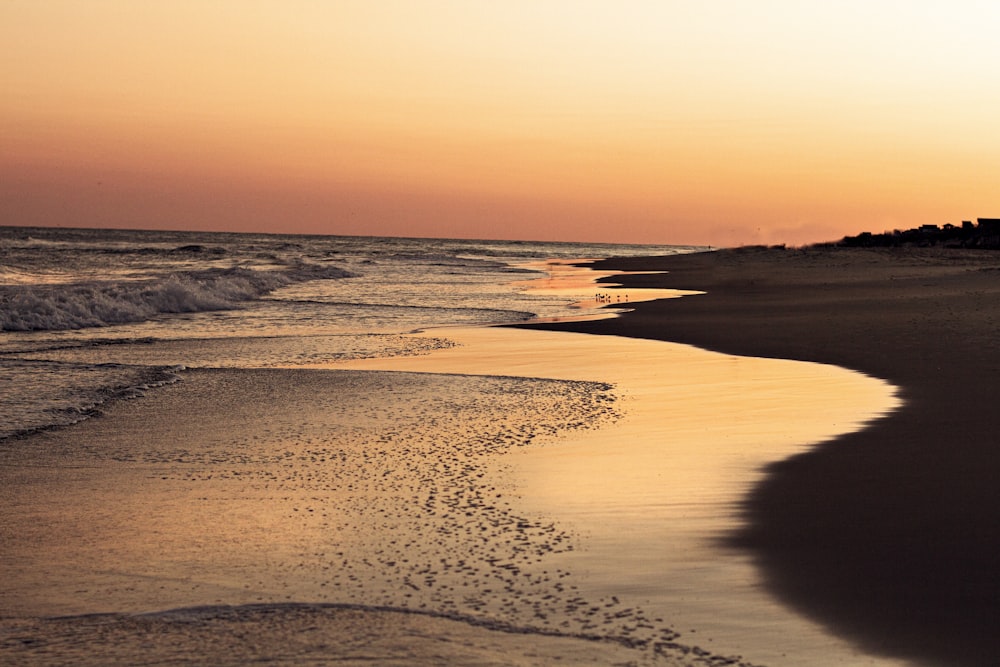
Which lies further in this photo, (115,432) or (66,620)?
(115,432)

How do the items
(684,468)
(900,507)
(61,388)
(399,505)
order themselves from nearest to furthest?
(900,507)
(399,505)
(684,468)
(61,388)

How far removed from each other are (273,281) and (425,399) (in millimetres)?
31519

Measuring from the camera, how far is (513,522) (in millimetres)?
6500

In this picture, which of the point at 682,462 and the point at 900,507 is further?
the point at 682,462

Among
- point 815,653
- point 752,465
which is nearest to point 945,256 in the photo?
point 752,465

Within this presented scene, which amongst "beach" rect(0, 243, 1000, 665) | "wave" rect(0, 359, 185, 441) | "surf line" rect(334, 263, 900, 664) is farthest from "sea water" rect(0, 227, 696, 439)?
"surf line" rect(334, 263, 900, 664)

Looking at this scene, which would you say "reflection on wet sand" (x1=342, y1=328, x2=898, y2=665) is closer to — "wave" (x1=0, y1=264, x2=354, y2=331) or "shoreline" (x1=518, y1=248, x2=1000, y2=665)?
"shoreline" (x1=518, y1=248, x2=1000, y2=665)

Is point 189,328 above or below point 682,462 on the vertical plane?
below

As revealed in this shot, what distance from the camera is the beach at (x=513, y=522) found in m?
4.62

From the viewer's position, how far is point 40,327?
21500 millimetres

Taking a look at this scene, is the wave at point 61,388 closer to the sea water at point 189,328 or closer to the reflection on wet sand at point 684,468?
the sea water at point 189,328

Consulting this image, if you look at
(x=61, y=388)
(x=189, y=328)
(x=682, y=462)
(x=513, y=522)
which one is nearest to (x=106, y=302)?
(x=189, y=328)

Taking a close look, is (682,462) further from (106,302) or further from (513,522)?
(106,302)

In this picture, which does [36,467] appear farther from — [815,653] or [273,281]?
[273,281]
